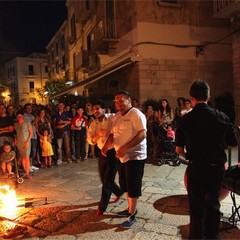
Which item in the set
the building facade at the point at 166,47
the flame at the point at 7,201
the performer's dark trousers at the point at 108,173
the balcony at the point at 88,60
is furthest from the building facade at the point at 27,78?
the performer's dark trousers at the point at 108,173

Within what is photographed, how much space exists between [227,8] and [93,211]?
905 centimetres

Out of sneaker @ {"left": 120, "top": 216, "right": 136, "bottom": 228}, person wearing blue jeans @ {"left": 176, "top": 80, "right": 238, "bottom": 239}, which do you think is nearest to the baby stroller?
sneaker @ {"left": 120, "top": 216, "right": 136, "bottom": 228}

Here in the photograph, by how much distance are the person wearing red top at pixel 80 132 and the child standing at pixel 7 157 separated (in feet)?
8.50

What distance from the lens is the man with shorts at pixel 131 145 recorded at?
171 inches

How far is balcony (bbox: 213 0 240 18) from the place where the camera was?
10657 millimetres

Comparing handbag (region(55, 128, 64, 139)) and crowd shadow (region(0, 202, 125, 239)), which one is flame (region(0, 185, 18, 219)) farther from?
handbag (region(55, 128, 64, 139))

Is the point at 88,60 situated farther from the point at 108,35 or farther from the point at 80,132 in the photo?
the point at 80,132

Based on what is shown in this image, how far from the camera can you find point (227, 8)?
1096 cm

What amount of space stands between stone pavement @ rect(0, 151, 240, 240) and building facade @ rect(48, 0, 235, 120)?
6.81 metres

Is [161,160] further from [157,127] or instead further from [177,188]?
[177,188]

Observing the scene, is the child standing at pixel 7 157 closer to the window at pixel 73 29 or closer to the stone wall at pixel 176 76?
the stone wall at pixel 176 76

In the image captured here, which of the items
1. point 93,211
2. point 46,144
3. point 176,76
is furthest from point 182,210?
point 176,76

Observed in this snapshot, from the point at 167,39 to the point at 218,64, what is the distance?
2.90 metres

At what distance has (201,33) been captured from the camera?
14.2 meters
